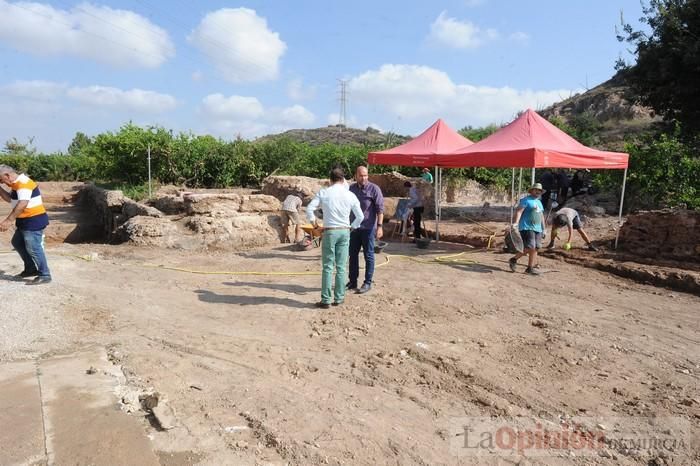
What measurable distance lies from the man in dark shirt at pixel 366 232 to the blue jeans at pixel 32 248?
3.93 metres

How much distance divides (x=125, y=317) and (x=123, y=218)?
8142 millimetres

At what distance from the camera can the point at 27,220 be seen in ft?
19.7

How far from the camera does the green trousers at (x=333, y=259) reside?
5.67 meters

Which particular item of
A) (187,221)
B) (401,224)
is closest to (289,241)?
(187,221)

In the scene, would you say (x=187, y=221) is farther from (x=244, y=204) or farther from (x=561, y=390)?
(x=561, y=390)

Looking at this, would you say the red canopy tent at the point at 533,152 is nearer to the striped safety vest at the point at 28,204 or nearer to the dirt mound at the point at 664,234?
the dirt mound at the point at 664,234

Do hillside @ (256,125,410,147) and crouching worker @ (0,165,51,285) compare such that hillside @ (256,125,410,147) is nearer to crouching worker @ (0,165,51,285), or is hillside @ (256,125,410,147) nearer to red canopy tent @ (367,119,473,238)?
red canopy tent @ (367,119,473,238)

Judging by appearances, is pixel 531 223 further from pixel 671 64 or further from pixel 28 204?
pixel 671 64

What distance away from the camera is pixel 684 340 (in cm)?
502

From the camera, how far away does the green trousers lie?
5665 mm

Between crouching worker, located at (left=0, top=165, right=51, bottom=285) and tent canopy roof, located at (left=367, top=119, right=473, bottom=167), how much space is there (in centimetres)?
702

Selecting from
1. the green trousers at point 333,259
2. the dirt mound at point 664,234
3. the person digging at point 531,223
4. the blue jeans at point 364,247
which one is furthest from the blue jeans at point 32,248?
the dirt mound at point 664,234

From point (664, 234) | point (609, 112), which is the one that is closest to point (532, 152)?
point (664, 234)

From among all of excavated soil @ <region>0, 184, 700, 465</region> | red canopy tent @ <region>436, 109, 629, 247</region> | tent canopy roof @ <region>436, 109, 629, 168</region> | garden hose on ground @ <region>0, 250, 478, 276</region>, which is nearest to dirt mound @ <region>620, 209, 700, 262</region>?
red canopy tent @ <region>436, 109, 629, 247</region>
